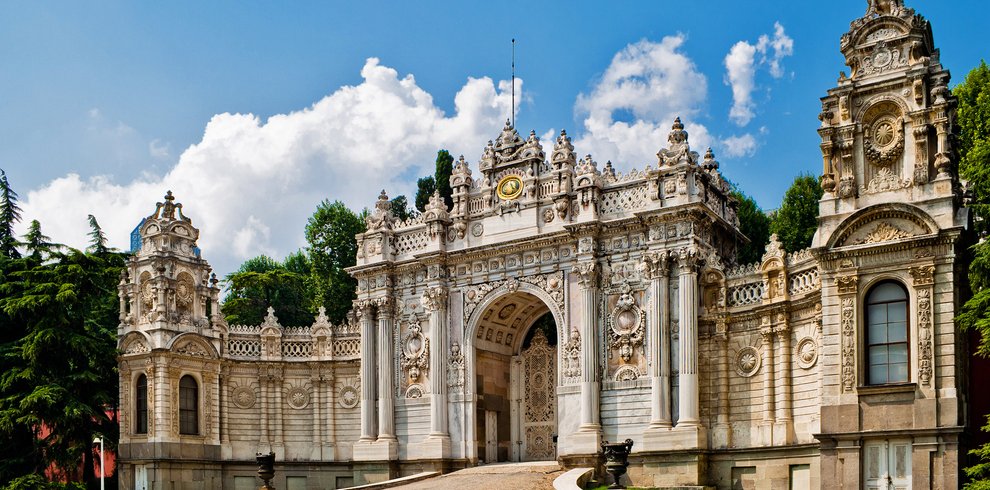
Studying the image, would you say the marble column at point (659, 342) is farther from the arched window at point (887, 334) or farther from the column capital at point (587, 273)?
the arched window at point (887, 334)

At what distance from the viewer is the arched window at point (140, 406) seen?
125 ft

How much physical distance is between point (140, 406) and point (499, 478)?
13225mm

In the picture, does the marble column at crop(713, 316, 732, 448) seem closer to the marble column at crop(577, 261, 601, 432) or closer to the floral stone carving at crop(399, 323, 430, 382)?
the marble column at crop(577, 261, 601, 432)

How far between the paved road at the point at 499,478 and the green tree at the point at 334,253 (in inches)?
815

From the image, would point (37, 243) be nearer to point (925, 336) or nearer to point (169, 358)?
point (169, 358)

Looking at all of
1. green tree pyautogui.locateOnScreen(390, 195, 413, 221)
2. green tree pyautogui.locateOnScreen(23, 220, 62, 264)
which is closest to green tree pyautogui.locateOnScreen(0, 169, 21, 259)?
green tree pyautogui.locateOnScreen(23, 220, 62, 264)

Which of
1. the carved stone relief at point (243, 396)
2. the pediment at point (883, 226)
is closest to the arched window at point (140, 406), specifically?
the carved stone relief at point (243, 396)

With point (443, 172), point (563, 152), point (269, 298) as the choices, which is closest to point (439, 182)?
point (443, 172)

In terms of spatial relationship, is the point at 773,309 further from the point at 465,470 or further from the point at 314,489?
the point at 314,489

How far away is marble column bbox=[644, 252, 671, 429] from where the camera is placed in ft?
104

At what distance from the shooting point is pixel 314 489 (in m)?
39.1

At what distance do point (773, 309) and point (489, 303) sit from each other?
966cm

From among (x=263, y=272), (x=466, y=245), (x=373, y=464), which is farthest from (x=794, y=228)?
(x=263, y=272)

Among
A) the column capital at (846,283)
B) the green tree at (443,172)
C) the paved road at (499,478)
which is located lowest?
the paved road at (499,478)
